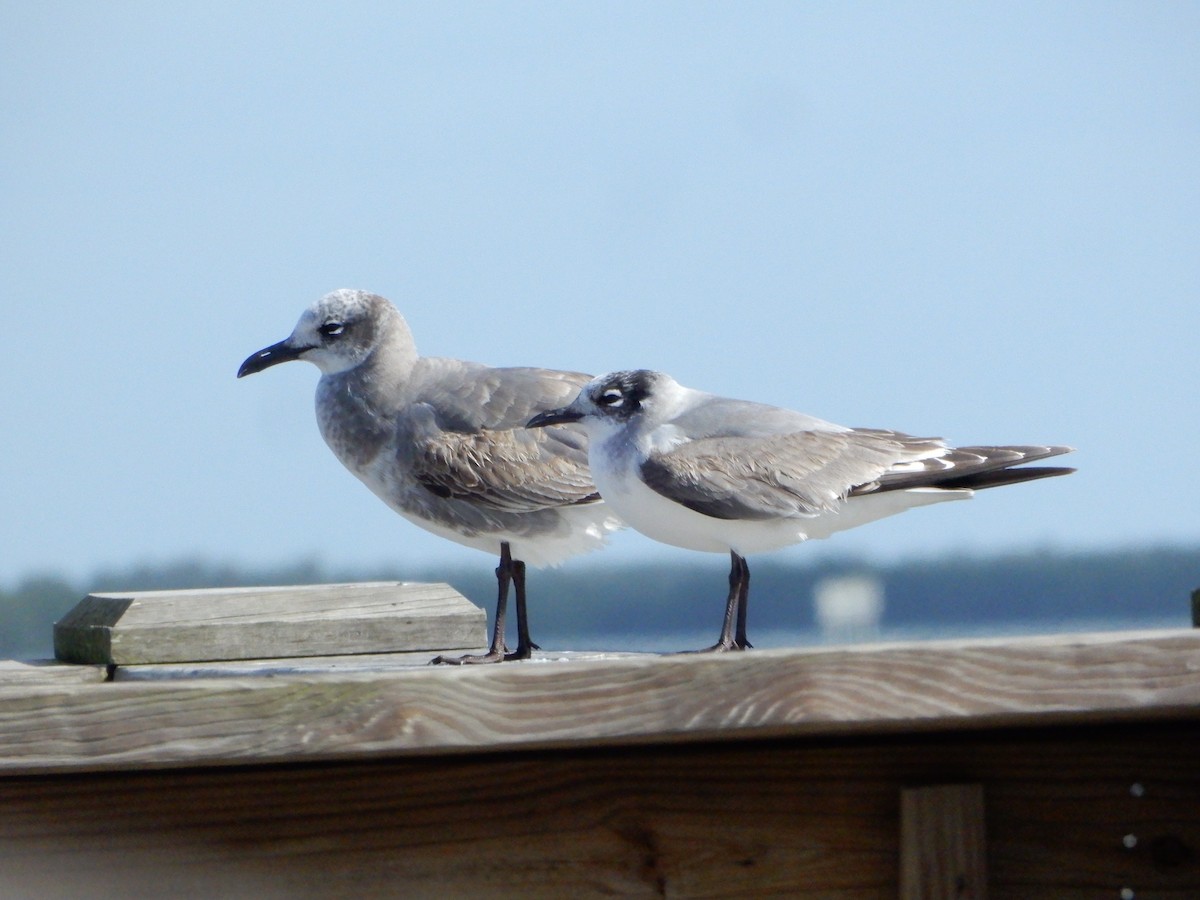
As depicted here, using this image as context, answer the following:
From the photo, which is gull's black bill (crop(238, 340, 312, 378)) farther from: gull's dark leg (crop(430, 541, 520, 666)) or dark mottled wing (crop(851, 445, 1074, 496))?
dark mottled wing (crop(851, 445, 1074, 496))

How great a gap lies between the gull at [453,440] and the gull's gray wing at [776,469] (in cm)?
99

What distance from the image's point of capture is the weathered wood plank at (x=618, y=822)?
241 cm

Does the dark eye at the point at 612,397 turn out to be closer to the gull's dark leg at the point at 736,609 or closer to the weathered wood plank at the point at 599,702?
the gull's dark leg at the point at 736,609

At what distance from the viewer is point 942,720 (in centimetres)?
223

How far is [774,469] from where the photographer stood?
4168mm

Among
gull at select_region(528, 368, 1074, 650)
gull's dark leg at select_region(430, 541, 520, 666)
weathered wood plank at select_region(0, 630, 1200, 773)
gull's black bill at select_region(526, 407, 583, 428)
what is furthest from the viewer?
gull's dark leg at select_region(430, 541, 520, 666)

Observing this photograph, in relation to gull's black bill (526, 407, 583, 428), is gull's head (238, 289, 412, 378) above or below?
above

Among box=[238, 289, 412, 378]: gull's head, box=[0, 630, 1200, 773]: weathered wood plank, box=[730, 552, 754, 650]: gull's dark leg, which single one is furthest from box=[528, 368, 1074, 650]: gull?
box=[0, 630, 1200, 773]: weathered wood plank

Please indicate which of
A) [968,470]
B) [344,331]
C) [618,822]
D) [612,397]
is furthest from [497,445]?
[618,822]

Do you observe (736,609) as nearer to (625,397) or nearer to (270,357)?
(625,397)

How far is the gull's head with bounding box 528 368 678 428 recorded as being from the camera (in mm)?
4215

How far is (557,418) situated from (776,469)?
0.58m

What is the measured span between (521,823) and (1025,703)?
730 mm

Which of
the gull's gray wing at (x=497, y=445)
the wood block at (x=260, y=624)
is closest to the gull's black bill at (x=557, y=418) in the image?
the wood block at (x=260, y=624)
